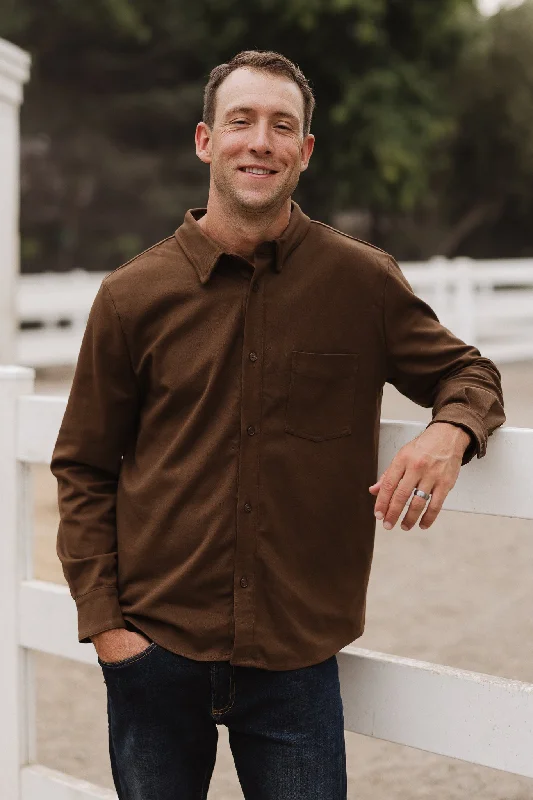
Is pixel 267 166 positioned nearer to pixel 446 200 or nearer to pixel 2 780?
pixel 2 780

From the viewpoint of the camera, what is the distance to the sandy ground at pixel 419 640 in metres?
3.71

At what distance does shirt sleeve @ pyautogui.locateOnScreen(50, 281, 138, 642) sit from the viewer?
2.22m

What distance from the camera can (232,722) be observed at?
2.20m

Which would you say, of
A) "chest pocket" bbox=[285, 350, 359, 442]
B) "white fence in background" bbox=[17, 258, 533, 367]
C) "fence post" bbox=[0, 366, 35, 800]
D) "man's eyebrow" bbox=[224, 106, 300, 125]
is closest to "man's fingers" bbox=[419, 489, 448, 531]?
"chest pocket" bbox=[285, 350, 359, 442]

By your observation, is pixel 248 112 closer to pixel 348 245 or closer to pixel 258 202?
pixel 258 202

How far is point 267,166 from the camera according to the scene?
2.19m

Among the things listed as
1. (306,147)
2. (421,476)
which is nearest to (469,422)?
(421,476)

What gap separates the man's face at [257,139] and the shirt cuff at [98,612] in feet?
2.62

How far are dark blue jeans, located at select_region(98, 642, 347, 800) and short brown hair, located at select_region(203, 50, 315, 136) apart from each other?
3.55 feet

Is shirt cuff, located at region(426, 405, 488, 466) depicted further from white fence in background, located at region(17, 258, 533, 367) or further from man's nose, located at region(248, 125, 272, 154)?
white fence in background, located at region(17, 258, 533, 367)

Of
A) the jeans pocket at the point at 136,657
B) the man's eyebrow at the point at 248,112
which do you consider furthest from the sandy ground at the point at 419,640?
the man's eyebrow at the point at 248,112

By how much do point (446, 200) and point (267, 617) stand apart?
1512 inches

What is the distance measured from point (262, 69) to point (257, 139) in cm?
15

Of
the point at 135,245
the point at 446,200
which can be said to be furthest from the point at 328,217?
the point at 446,200
